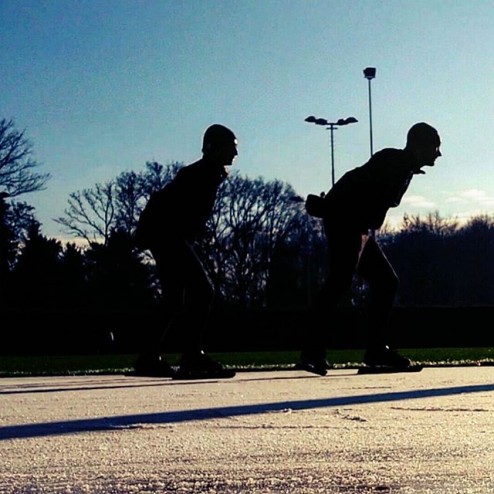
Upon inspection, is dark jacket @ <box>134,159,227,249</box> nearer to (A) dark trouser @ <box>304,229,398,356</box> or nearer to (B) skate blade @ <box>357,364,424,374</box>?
(A) dark trouser @ <box>304,229,398,356</box>

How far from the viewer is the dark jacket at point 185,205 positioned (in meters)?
6.80

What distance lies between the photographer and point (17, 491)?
8.29 feet

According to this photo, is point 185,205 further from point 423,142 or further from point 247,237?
point 247,237

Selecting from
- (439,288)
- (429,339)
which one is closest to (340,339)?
(429,339)

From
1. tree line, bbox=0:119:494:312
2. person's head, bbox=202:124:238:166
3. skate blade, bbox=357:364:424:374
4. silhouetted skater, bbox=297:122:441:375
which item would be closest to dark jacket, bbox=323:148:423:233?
silhouetted skater, bbox=297:122:441:375

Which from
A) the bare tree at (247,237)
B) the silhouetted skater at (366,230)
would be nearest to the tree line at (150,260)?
the bare tree at (247,237)

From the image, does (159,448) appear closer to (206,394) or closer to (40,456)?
(40,456)

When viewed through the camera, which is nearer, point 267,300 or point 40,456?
point 40,456

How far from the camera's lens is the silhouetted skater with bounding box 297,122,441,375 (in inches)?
276

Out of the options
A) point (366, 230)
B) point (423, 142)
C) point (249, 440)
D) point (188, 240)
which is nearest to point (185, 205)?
point (188, 240)

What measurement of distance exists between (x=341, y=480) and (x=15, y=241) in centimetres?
5692

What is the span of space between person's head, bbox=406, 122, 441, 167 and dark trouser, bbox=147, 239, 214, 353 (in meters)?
1.76

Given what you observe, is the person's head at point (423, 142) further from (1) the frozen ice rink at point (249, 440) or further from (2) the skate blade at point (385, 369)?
(1) the frozen ice rink at point (249, 440)

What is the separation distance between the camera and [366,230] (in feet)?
23.2
